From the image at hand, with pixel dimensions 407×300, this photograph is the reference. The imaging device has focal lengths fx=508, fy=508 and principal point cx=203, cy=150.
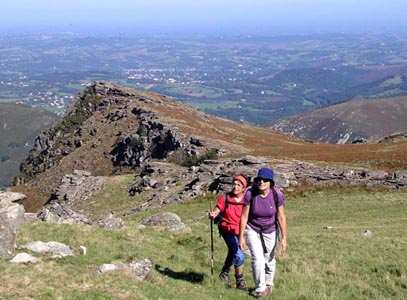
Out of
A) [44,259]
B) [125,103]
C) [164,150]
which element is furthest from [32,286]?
[125,103]

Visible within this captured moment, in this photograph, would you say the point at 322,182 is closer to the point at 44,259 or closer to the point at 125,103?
the point at 44,259

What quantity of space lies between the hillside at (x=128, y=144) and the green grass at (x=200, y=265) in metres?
28.2

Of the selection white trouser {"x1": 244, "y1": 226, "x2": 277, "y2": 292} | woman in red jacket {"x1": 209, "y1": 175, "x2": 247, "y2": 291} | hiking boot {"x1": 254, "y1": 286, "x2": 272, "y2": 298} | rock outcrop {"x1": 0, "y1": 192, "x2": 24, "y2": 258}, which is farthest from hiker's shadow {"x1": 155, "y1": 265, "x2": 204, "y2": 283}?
rock outcrop {"x1": 0, "y1": 192, "x2": 24, "y2": 258}

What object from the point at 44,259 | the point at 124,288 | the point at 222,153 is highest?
the point at 124,288

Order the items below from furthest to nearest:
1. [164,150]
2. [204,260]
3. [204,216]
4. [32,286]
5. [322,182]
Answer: [164,150]
[322,182]
[204,216]
[204,260]
[32,286]

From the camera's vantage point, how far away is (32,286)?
11555 millimetres

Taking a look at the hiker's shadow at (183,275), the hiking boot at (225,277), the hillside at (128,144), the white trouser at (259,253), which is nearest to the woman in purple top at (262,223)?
the white trouser at (259,253)

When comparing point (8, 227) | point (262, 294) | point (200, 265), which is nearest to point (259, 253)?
point (262, 294)

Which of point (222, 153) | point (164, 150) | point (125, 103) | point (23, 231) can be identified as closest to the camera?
point (23, 231)

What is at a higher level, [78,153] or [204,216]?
[204,216]

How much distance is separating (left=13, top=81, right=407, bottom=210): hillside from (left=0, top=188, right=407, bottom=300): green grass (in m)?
28.2

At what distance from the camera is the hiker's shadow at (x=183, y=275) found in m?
14.4

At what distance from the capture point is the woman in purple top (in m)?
12.2

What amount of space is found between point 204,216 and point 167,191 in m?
12.1
